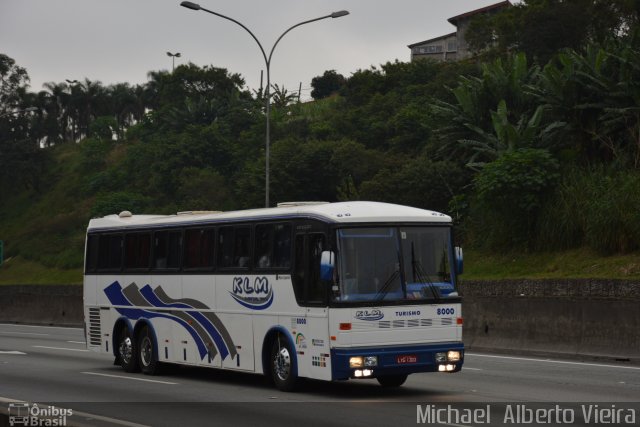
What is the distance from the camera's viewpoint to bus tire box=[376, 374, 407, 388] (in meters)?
16.3

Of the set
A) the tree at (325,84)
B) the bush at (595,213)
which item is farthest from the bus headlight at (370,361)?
the tree at (325,84)

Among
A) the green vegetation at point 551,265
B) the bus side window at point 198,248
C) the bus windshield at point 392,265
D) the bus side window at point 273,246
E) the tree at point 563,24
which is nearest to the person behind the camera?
the bus windshield at point 392,265

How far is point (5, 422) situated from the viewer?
860 centimetres

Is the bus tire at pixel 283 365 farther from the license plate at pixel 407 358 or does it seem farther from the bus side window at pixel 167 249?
the bus side window at pixel 167 249

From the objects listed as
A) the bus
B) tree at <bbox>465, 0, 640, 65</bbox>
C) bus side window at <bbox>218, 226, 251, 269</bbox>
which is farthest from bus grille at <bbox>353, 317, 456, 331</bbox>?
tree at <bbox>465, 0, 640, 65</bbox>

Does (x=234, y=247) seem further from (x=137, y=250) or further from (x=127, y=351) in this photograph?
(x=127, y=351)

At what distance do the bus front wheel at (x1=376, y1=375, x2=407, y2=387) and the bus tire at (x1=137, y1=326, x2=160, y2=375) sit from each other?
17.3 feet

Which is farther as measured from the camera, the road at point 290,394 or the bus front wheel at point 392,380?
the bus front wheel at point 392,380

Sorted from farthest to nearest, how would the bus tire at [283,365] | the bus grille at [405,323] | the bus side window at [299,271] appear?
the bus tire at [283,365], the bus side window at [299,271], the bus grille at [405,323]

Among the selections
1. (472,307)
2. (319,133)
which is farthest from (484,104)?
(319,133)

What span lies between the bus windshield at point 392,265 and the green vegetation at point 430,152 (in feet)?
45.2

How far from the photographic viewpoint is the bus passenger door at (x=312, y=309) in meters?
14.9

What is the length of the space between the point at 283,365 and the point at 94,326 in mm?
7481

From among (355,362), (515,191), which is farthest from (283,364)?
(515,191)
